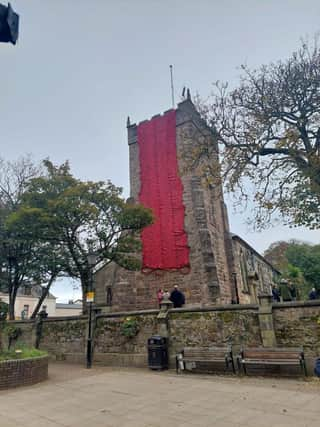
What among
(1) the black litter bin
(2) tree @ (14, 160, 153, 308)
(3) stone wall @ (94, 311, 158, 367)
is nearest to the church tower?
(2) tree @ (14, 160, 153, 308)

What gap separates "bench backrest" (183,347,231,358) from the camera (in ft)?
28.8

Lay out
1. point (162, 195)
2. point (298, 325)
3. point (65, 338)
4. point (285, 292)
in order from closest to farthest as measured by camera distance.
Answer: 1. point (298, 325)
2. point (285, 292)
3. point (65, 338)
4. point (162, 195)

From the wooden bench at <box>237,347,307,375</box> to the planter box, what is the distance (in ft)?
18.2

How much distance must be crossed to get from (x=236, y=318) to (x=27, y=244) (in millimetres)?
13073

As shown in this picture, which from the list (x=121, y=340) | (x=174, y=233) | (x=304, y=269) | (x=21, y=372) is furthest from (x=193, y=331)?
(x=304, y=269)

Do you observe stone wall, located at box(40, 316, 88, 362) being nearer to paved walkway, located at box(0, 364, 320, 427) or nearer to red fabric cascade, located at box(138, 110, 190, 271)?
paved walkway, located at box(0, 364, 320, 427)

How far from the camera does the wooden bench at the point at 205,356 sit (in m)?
8.65

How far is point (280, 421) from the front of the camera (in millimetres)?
4566

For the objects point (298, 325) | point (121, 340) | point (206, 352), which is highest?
point (298, 325)

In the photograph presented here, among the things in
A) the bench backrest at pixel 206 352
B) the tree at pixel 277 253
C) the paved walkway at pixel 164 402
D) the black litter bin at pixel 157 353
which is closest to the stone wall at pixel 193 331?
the black litter bin at pixel 157 353

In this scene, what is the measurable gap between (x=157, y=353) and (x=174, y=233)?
357 inches

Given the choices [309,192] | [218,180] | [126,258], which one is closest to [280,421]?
[309,192]

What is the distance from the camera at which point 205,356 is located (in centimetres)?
893

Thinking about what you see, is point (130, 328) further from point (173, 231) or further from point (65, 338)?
point (173, 231)
